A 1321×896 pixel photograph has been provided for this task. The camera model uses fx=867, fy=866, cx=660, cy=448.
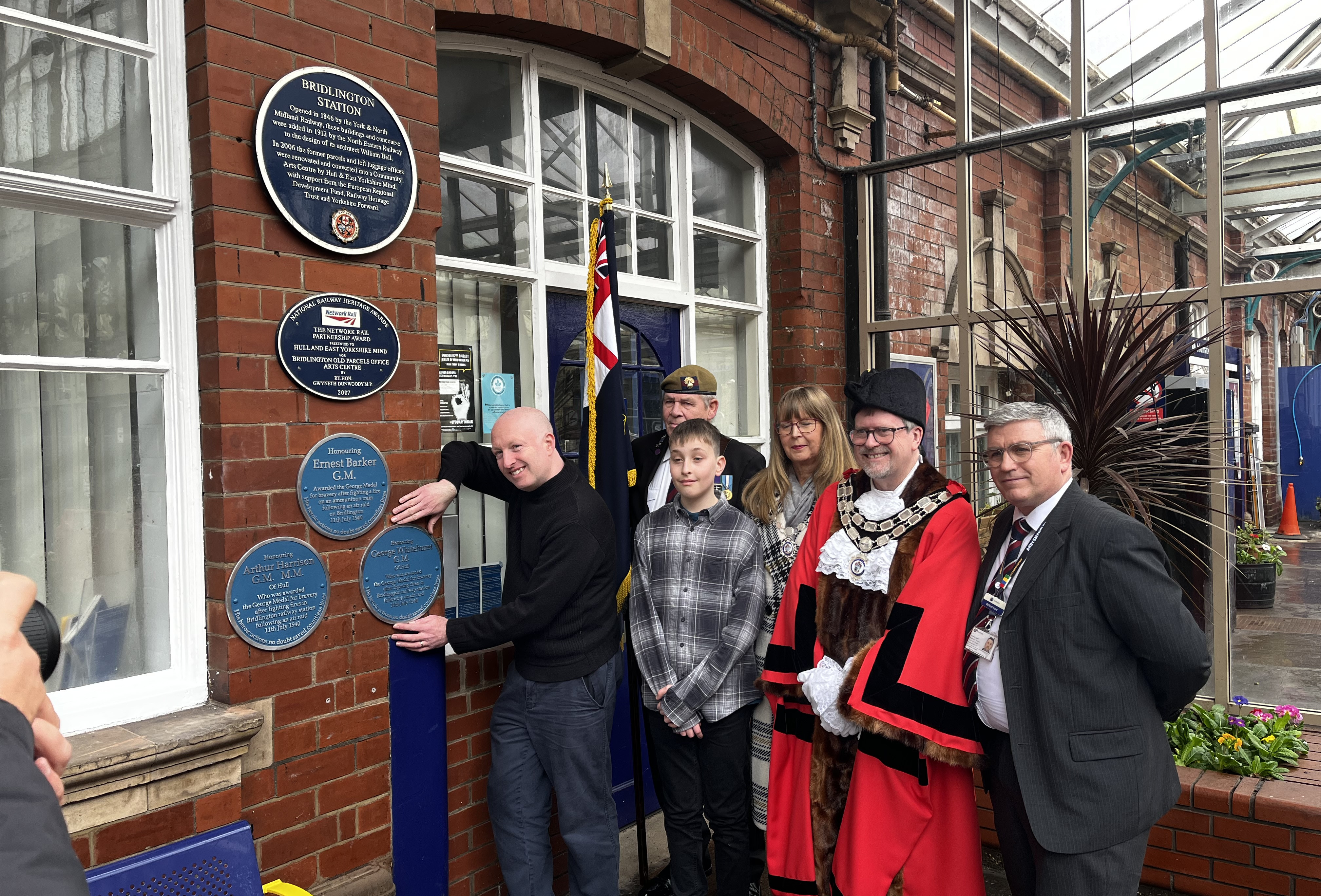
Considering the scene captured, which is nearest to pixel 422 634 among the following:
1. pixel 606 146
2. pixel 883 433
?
pixel 883 433

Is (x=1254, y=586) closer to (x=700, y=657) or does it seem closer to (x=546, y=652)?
(x=700, y=657)

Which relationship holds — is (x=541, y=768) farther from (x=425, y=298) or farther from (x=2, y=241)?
(x=2, y=241)

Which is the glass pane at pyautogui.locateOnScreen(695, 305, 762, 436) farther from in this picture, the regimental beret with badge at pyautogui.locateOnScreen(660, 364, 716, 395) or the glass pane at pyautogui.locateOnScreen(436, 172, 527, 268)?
the glass pane at pyautogui.locateOnScreen(436, 172, 527, 268)

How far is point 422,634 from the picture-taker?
9.68 feet

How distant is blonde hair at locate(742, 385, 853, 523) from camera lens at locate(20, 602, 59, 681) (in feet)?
8.29

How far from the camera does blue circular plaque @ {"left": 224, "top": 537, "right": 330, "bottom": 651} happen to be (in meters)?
2.54

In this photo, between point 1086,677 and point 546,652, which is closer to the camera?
point 1086,677

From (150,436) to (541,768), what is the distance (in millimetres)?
1686

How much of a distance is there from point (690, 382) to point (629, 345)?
2.59ft

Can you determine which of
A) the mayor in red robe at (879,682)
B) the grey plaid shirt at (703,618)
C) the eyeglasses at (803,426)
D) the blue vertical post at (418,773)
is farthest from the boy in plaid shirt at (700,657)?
the blue vertical post at (418,773)

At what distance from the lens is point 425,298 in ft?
9.95

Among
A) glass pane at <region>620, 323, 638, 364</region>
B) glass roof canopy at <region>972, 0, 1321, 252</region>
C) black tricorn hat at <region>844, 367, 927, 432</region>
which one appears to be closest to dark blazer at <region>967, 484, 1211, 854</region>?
black tricorn hat at <region>844, 367, 927, 432</region>

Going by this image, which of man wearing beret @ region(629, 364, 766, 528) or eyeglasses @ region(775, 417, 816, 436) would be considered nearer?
eyeglasses @ region(775, 417, 816, 436)

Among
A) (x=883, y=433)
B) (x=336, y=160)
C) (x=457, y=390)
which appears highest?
(x=336, y=160)
